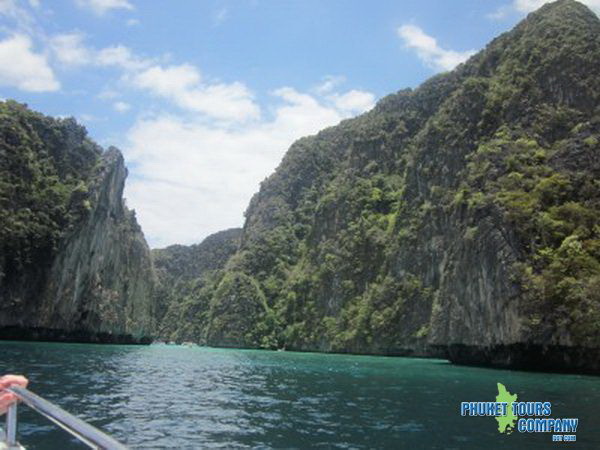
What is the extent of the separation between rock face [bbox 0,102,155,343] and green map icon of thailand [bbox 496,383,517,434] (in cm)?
7209

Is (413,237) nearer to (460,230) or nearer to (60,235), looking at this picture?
(460,230)

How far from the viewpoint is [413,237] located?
101 meters

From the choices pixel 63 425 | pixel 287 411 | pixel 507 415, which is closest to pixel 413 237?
pixel 507 415

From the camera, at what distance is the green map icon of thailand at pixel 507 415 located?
63.5 ft

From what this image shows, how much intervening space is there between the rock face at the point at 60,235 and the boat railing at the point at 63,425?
85097mm

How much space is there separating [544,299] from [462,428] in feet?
119

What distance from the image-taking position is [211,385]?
3447 cm

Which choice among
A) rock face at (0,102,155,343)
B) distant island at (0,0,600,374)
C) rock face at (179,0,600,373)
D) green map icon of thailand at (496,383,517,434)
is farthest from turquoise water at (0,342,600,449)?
rock face at (0,102,155,343)

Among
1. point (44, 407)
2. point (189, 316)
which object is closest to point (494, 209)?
point (44, 407)

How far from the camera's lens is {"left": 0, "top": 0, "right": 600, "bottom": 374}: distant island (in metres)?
55.9

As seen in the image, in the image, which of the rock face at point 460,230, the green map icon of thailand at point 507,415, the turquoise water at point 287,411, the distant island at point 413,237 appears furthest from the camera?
the distant island at point 413,237

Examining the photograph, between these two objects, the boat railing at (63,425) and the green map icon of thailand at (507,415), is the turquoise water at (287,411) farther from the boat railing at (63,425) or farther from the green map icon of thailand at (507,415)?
the boat railing at (63,425)

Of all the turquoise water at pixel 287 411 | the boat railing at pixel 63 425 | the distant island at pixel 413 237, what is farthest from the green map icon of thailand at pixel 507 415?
the distant island at pixel 413 237

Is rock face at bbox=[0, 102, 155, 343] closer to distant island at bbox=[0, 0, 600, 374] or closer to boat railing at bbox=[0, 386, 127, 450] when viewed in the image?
distant island at bbox=[0, 0, 600, 374]
